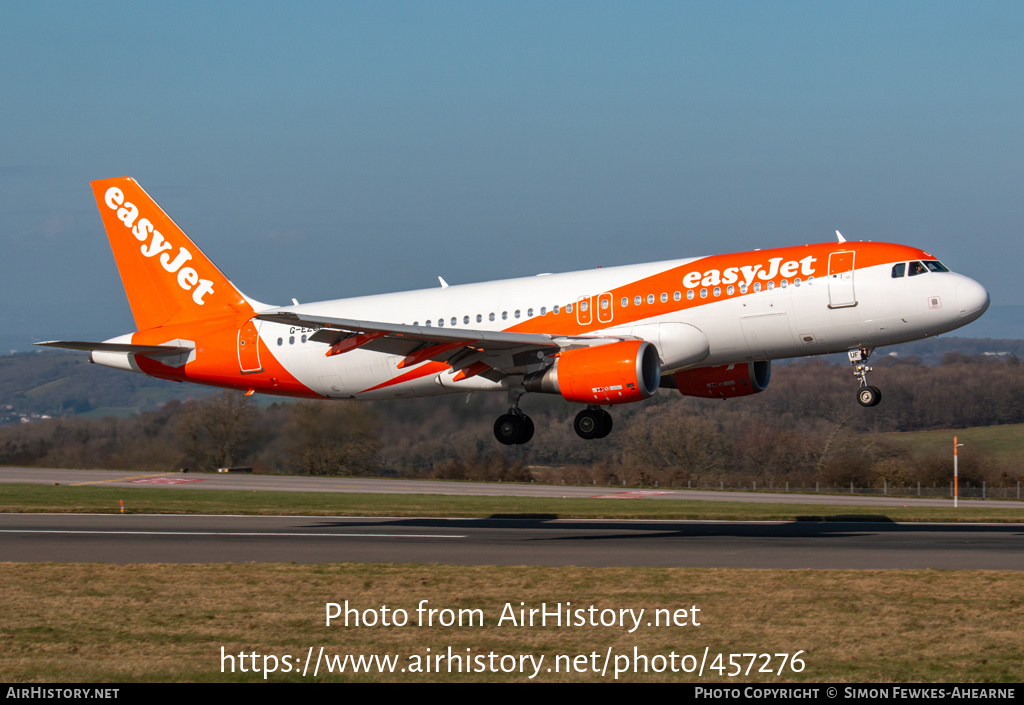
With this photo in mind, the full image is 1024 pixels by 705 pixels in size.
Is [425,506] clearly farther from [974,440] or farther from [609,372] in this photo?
[974,440]

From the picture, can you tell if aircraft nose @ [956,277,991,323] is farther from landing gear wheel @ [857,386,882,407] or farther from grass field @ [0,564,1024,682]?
grass field @ [0,564,1024,682]

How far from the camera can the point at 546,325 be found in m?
33.1

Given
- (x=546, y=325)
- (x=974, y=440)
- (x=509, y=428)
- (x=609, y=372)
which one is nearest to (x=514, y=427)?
(x=509, y=428)

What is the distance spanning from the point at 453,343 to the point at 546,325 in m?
2.90

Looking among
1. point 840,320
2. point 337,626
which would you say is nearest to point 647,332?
point 840,320

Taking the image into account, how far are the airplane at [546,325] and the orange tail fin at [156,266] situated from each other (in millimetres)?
51

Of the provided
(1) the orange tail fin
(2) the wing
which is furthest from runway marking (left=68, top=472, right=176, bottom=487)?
(2) the wing

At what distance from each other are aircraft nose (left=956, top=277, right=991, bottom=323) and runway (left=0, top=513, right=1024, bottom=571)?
638 centimetres

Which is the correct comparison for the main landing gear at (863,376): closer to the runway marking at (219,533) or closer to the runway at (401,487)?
the runway marking at (219,533)

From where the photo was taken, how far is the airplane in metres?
29.8

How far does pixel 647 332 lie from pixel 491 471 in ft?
151
